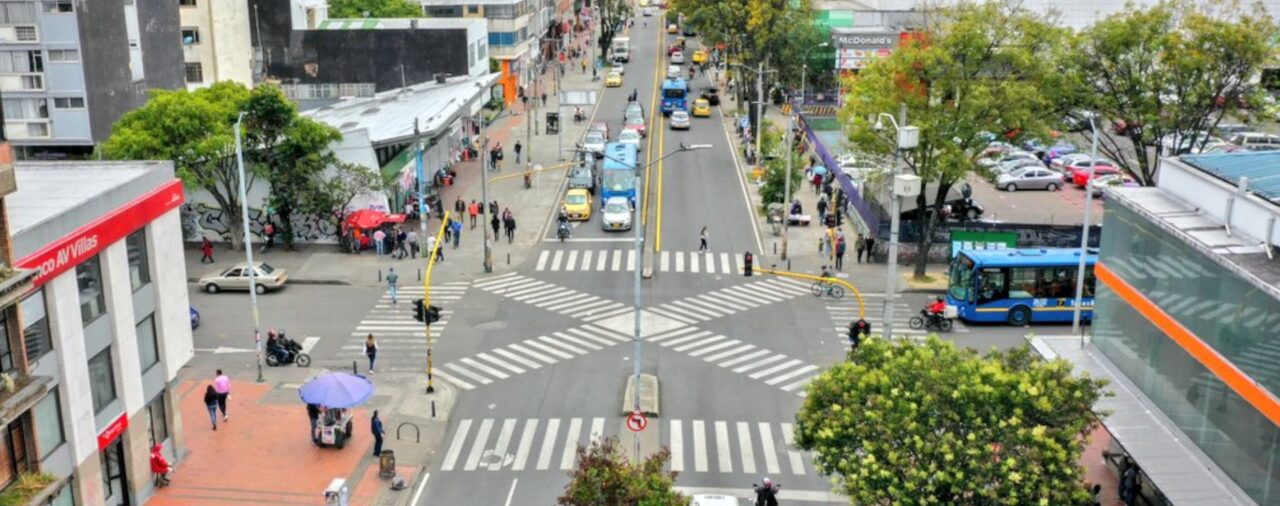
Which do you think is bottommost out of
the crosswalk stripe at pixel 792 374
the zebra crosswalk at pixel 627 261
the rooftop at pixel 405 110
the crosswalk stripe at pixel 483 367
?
the crosswalk stripe at pixel 792 374

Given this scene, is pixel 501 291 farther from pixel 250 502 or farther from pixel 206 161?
pixel 250 502

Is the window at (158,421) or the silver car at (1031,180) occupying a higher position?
the silver car at (1031,180)

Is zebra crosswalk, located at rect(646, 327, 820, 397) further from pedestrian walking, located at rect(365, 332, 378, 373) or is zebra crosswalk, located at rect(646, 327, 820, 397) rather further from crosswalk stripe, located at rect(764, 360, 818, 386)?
pedestrian walking, located at rect(365, 332, 378, 373)

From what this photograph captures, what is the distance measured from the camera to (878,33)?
96875 millimetres

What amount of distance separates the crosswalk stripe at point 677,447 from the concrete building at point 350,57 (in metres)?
55.6

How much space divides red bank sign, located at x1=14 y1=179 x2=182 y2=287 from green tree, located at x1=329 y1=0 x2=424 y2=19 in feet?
254

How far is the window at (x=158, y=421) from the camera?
30.8 meters

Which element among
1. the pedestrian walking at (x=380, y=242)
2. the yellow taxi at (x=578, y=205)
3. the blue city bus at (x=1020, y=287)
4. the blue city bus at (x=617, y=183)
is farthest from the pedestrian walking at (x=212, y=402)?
the blue city bus at (x=617, y=183)

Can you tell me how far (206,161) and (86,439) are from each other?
26.2m

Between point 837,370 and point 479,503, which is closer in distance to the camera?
point 837,370

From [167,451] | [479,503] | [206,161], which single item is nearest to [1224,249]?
[479,503]

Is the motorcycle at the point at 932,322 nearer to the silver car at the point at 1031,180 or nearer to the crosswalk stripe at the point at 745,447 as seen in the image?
the crosswalk stripe at the point at 745,447

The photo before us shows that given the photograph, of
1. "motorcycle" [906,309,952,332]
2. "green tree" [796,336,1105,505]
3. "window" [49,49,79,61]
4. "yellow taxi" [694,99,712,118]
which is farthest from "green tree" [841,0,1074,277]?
"yellow taxi" [694,99,712,118]

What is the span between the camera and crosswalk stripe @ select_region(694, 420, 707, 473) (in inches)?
1246
